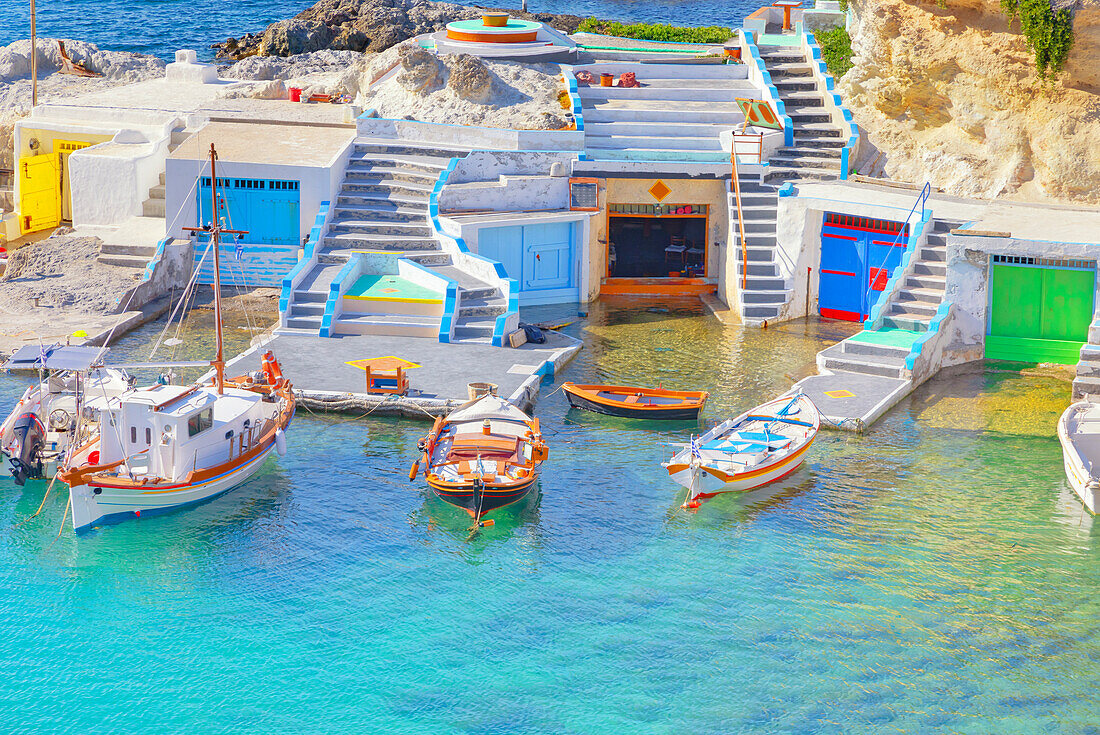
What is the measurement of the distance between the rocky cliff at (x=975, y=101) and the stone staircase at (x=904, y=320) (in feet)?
12.5

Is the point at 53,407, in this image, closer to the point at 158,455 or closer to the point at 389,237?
the point at 158,455

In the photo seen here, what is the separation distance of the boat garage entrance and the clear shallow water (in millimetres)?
62776

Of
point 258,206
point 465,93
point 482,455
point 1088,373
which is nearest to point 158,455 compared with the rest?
point 482,455

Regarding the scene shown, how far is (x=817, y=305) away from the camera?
35.1 m

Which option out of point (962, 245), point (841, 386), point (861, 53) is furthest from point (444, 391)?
point (861, 53)

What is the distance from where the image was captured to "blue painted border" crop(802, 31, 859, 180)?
36.8 metres

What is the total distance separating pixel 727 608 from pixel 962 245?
14521 millimetres

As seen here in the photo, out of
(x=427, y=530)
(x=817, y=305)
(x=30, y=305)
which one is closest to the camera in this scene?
(x=427, y=530)

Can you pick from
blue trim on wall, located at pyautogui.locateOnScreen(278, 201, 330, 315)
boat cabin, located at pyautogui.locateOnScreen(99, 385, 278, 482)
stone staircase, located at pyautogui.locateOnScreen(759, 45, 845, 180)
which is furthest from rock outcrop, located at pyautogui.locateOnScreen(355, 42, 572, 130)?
boat cabin, located at pyautogui.locateOnScreen(99, 385, 278, 482)

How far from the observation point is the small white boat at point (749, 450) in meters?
23.3

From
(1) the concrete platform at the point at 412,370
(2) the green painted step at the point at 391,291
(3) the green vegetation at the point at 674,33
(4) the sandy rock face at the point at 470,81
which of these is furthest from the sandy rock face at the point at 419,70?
(1) the concrete platform at the point at 412,370

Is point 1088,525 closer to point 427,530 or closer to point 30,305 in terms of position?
point 427,530

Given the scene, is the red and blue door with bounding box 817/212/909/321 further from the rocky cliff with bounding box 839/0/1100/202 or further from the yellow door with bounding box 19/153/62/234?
the yellow door with bounding box 19/153/62/234

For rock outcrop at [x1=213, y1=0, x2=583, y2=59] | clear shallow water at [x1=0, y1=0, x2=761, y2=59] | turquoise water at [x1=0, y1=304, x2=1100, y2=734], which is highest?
clear shallow water at [x1=0, y1=0, x2=761, y2=59]
